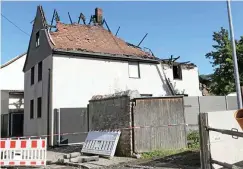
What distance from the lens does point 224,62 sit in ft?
79.1

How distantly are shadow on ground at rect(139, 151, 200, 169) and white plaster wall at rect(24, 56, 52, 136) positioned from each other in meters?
11.7

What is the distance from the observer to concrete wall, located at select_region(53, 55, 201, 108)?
20.5 m

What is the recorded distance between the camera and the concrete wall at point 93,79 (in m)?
20.5

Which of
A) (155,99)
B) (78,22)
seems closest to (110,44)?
(78,22)

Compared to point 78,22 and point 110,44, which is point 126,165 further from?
point 78,22

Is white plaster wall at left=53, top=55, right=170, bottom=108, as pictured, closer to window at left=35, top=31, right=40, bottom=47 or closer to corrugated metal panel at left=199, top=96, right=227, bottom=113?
window at left=35, top=31, right=40, bottom=47

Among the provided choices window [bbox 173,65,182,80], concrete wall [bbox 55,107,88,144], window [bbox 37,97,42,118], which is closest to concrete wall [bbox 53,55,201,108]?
concrete wall [bbox 55,107,88,144]

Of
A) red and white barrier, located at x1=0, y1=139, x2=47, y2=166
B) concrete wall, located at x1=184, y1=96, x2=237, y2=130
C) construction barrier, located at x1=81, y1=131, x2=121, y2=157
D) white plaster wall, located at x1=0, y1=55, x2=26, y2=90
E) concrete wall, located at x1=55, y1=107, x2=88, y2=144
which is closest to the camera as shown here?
red and white barrier, located at x1=0, y1=139, x2=47, y2=166

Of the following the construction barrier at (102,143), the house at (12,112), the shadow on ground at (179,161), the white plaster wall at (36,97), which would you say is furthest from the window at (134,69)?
the shadow on ground at (179,161)

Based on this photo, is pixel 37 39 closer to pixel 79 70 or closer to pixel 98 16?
pixel 79 70

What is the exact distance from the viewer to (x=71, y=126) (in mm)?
19672

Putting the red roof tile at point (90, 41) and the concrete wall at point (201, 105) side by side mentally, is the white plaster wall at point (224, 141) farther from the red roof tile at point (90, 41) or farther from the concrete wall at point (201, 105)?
the red roof tile at point (90, 41)

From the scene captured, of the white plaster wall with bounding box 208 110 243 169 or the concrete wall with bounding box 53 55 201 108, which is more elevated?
the concrete wall with bounding box 53 55 201 108

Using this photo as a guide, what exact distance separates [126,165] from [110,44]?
1595cm
